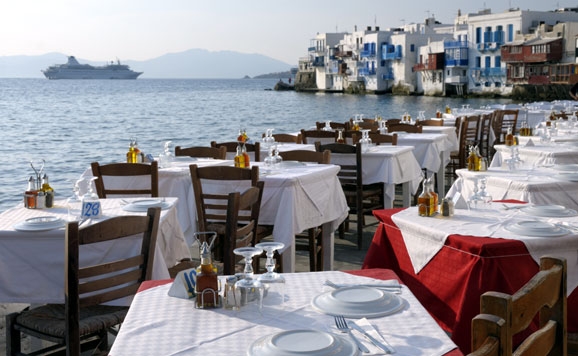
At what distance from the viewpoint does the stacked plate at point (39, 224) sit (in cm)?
387

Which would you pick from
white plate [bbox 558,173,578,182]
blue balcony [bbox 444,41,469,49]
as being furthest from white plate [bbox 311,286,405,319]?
blue balcony [bbox 444,41,469,49]

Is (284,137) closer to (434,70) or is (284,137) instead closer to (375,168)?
(375,168)

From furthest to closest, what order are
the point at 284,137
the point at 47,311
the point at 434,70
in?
1. the point at 434,70
2. the point at 284,137
3. the point at 47,311

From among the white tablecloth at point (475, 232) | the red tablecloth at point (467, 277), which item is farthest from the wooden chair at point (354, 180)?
the red tablecloth at point (467, 277)

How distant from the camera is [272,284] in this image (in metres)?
2.75

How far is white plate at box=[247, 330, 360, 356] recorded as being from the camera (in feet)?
6.54

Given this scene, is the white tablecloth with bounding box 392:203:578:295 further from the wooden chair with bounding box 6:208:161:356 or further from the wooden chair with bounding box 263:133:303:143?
the wooden chair with bounding box 263:133:303:143

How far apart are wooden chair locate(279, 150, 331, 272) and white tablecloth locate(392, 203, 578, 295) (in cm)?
170

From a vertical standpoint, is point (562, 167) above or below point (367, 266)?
above

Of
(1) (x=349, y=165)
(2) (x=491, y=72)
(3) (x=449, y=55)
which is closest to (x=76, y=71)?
(3) (x=449, y=55)

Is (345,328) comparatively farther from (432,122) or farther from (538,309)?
(432,122)

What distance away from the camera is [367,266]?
161 inches

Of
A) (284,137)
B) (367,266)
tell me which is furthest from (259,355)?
(284,137)

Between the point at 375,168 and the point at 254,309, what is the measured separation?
16.5 feet
